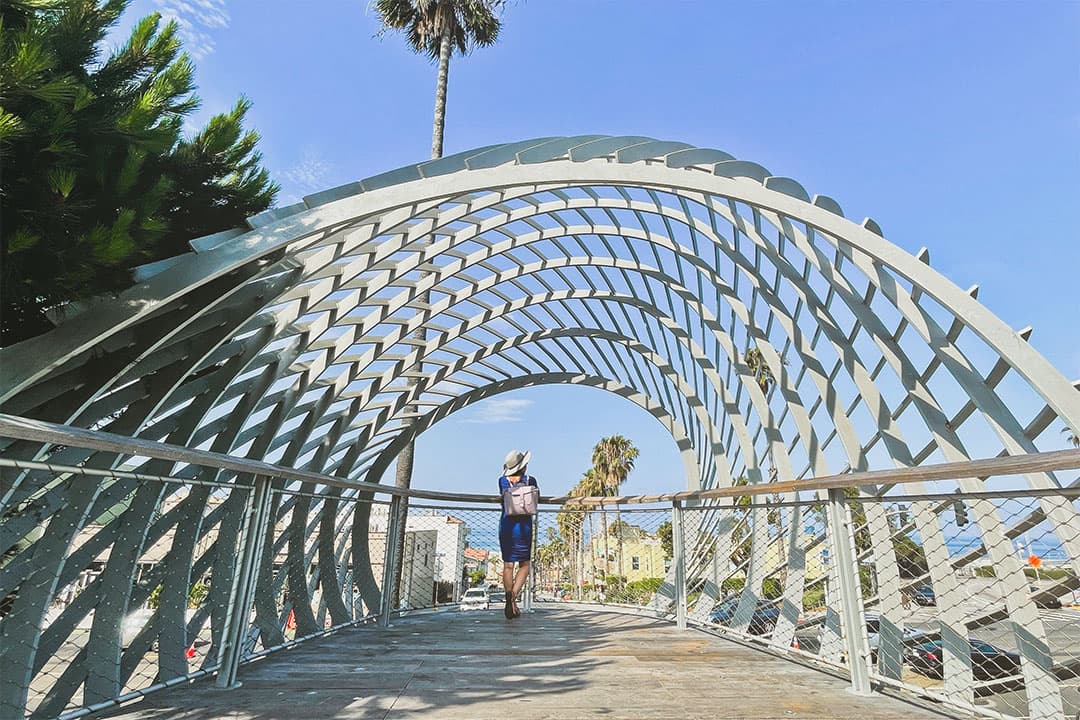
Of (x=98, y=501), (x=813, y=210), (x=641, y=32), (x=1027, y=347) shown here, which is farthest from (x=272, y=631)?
(x=641, y=32)

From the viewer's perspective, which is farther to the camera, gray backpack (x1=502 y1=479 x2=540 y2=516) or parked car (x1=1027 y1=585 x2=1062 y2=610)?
gray backpack (x1=502 y1=479 x2=540 y2=516)

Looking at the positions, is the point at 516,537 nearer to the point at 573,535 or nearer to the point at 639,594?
the point at 639,594

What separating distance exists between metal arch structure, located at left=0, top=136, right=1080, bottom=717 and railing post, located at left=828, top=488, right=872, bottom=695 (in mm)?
1049

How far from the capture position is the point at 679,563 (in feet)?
22.8

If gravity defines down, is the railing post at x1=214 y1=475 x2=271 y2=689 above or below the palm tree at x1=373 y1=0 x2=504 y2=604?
below

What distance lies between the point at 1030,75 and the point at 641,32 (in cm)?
431

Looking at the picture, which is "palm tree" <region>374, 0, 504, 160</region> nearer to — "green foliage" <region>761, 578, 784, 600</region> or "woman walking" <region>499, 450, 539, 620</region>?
"woman walking" <region>499, 450, 539, 620</region>

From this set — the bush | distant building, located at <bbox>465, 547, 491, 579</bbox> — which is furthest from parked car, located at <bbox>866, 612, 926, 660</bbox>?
distant building, located at <bbox>465, 547, 491, 579</bbox>

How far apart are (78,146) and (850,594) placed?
605 centimetres

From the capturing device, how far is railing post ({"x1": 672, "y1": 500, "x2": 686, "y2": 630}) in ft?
22.3

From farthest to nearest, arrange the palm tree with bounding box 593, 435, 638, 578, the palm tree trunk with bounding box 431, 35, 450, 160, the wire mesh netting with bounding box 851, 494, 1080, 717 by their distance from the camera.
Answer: the palm tree with bounding box 593, 435, 638, 578
the palm tree trunk with bounding box 431, 35, 450, 160
the wire mesh netting with bounding box 851, 494, 1080, 717

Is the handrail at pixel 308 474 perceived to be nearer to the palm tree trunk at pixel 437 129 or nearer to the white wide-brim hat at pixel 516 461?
the white wide-brim hat at pixel 516 461

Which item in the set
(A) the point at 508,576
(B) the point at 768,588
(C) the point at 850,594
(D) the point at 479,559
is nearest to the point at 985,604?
(C) the point at 850,594

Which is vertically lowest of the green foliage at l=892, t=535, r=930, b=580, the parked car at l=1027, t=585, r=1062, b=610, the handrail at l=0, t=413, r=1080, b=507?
the parked car at l=1027, t=585, r=1062, b=610
